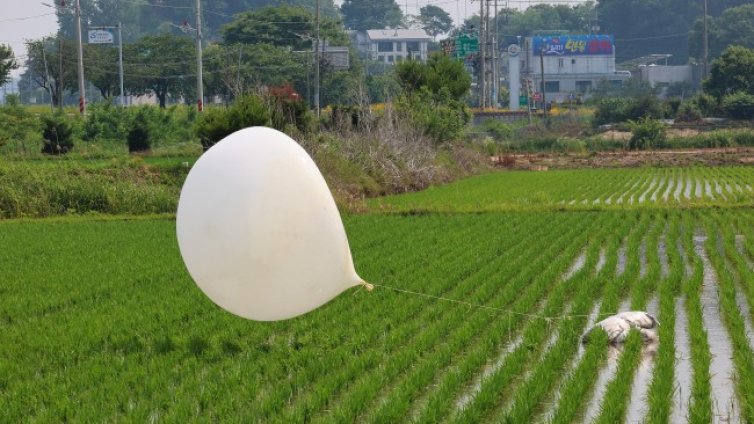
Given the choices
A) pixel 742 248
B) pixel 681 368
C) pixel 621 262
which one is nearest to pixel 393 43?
pixel 742 248

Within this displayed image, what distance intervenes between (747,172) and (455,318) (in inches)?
1147

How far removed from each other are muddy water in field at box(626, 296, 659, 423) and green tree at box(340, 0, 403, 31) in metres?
141

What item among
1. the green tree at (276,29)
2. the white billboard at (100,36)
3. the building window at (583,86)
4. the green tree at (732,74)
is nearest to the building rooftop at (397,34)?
the building window at (583,86)

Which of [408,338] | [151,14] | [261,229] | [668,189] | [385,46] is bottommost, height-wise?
[668,189]

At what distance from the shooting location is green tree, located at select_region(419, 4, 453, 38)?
518 feet

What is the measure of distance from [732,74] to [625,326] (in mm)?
66288

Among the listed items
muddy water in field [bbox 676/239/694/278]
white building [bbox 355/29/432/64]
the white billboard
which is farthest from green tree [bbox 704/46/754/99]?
white building [bbox 355/29/432/64]

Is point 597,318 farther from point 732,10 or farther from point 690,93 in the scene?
point 732,10

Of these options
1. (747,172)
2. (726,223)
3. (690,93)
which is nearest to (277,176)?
(726,223)

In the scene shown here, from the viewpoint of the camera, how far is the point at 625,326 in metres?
9.72

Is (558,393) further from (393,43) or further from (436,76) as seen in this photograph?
(393,43)

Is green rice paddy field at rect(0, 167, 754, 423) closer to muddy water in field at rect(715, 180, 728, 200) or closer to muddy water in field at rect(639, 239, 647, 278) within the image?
muddy water in field at rect(639, 239, 647, 278)

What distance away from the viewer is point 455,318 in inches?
418

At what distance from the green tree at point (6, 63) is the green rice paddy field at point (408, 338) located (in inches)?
1619
